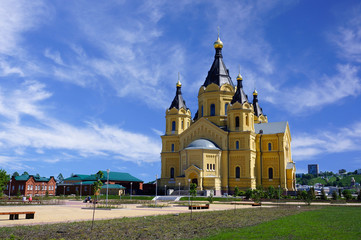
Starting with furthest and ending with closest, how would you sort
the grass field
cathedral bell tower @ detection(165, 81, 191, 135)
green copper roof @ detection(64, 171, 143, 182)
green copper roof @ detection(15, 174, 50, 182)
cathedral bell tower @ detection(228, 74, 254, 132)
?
green copper roof @ detection(64, 171, 143, 182), green copper roof @ detection(15, 174, 50, 182), cathedral bell tower @ detection(165, 81, 191, 135), cathedral bell tower @ detection(228, 74, 254, 132), the grass field

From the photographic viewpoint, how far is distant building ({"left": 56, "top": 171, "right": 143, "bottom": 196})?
6793 centimetres

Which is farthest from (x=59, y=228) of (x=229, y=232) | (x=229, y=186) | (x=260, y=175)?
(x=260, y=175)

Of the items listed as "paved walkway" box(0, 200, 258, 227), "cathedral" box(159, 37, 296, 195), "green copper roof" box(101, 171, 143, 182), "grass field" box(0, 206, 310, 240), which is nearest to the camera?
"grass field" box(0, 206, 310, 240)

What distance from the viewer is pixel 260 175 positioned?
61.2 meters

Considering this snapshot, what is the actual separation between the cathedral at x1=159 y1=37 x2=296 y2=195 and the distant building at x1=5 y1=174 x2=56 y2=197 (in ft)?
109

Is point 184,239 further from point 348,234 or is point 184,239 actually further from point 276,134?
point 276,134

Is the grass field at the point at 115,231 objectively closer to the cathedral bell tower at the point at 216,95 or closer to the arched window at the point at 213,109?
the cathedral bell tower at the point at 216,95

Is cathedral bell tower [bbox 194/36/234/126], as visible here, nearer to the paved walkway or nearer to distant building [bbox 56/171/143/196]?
distant building [bbox 56/171/143/196]

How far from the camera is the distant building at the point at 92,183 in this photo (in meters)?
67.9

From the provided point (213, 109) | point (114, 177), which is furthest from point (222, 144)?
point (114, 177)

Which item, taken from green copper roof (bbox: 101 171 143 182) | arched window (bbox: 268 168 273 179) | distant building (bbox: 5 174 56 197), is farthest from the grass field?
distant building (bbox: 5 174 56 197)

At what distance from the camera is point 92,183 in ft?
238

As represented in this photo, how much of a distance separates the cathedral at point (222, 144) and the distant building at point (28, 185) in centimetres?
3323

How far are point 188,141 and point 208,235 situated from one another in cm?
4875
